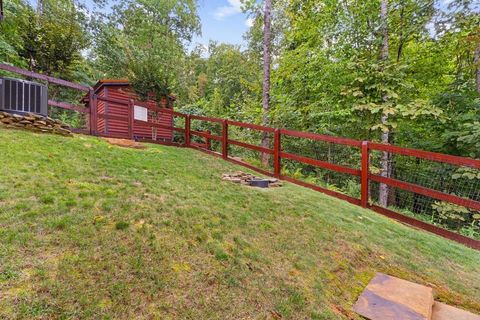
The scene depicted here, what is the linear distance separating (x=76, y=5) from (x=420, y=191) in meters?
16.8

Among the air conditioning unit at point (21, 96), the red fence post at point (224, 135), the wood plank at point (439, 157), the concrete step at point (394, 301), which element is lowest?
the concrete step at point (394, 301)

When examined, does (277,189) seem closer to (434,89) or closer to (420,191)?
(420,191)

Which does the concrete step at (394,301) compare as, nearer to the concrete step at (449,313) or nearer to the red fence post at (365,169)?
the concrete step at (449,313)

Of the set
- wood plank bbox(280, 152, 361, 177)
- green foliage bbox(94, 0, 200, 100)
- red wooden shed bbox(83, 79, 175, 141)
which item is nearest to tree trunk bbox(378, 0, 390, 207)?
wood plank bbox(280, 152, 361, 177)

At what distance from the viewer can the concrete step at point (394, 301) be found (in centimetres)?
189

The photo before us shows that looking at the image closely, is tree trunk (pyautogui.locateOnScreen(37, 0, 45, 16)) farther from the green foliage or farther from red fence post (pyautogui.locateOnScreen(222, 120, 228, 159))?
red fence post (pyautogui.locateOnScreen(222, 120, 228, 159))

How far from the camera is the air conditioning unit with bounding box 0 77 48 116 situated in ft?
15.9

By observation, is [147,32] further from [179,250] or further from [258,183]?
[179,250]

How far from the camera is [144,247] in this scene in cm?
199

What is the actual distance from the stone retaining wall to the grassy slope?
0.97 meters

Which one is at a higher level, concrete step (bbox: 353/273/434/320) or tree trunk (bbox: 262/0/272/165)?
tree trunk (bbox: 262/0/272/165)

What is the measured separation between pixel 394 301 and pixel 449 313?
0.42 m

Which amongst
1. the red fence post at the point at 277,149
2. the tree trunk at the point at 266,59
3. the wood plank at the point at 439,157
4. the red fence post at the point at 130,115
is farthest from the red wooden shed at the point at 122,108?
the wood plank at the point at 439,157

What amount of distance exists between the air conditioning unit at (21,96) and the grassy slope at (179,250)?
1.25 m
